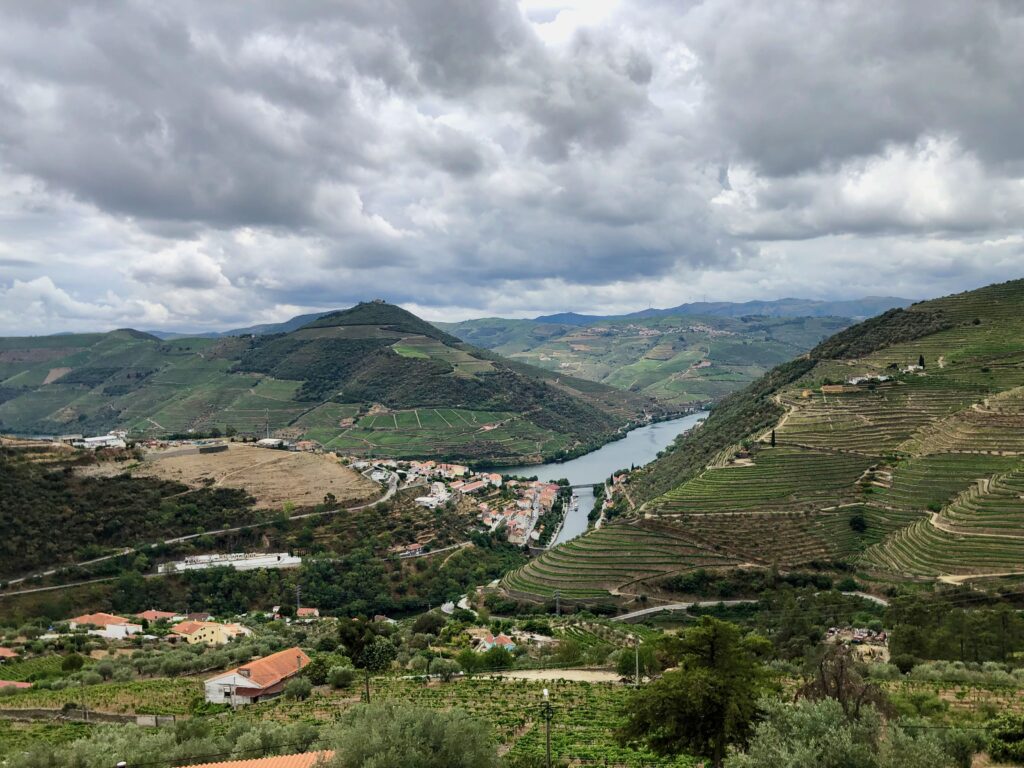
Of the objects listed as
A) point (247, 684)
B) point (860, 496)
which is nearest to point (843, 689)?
point (247, 684)

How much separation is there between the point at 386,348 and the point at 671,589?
14795 centimetres

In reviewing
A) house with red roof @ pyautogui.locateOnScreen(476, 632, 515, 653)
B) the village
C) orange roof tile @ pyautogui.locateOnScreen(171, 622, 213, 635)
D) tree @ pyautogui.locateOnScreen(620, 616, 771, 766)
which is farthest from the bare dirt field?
tree @ pyautogui.locateOnScreen(620, 616, 771, 766)

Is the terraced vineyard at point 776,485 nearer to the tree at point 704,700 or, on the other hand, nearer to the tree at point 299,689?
the tree at point 299,689

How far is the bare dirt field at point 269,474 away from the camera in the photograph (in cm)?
7081

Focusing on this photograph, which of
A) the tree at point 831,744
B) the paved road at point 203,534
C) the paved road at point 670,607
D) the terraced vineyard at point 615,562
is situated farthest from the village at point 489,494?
the tree at point 831,744

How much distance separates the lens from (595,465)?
125 metres

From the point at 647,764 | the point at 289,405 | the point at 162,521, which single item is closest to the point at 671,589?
the point at 647,764

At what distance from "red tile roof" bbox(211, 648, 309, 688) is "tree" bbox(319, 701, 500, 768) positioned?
1778 centimetres

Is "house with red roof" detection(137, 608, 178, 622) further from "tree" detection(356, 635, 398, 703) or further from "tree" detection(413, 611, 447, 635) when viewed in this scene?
"tree" detection(356, 635, 398, 703)

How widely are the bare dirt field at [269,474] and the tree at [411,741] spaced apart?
6021 cm

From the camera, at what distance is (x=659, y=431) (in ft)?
529

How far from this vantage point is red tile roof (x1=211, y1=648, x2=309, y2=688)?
97.6ft

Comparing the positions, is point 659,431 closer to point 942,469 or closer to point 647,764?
point 942,469

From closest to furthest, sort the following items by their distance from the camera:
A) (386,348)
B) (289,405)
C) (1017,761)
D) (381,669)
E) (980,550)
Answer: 1. (1017,761)
2. (381,669)
3. (980,550)
4. (289,405)
5. (386,348)
